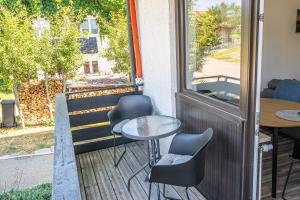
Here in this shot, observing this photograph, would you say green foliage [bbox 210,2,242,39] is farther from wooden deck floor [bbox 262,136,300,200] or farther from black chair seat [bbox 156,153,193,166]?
wooden deck floor [bbox 262,136,300,200]

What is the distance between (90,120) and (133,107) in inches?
26.4

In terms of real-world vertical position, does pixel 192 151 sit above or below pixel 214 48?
below

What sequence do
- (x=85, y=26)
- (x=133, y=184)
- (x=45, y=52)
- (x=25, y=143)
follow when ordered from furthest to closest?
(x=85, y=26) → (x=45, y=52) → (x=25, y=143) → (x=133, y=184)

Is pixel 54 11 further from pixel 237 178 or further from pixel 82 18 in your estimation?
pixel 237 178

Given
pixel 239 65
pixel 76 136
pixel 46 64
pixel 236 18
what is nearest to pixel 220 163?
pixel 239 65

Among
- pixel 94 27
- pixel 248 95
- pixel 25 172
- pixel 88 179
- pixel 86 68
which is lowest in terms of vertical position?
pixel 25 172

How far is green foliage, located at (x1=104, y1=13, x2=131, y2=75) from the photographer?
6914 mm

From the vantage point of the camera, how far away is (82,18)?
23.7 feet

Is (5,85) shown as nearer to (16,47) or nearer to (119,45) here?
(16,47)

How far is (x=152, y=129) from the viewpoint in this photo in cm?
250

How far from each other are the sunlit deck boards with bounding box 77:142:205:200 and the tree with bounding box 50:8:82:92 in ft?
12.4

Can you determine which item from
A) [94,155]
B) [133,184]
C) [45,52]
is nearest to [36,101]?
[45,52]

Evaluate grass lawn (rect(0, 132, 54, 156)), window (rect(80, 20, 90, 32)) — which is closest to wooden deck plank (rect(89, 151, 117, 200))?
grass lawn (rect(0, 132, 54, 156))

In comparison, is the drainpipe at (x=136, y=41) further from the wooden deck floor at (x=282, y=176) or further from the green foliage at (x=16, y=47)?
the green foliage at (x=16, y=47)
